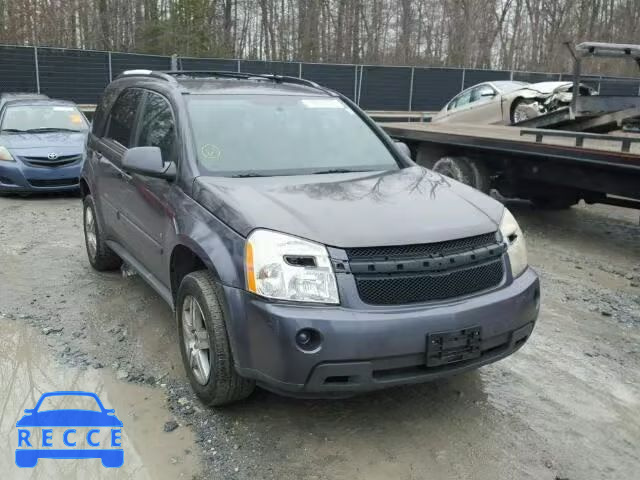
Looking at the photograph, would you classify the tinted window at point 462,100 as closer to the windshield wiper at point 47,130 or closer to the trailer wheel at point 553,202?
the trailer wheel at point 553,202

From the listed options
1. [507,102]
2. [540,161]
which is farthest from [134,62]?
[540,161]

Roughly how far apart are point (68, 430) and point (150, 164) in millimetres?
1586

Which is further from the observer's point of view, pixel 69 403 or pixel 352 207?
pixel 69 403

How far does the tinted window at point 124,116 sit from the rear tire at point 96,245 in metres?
0.80

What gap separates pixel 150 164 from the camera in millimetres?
3775

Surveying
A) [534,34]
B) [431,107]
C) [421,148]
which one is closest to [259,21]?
[431,107]

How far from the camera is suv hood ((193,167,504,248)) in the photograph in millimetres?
3039

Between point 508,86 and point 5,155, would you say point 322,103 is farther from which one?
point 508,86

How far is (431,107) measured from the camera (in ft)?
78.4

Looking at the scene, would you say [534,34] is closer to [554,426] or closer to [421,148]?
[421,148]

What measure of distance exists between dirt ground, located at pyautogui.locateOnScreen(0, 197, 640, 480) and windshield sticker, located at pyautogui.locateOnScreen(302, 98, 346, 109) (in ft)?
6.41

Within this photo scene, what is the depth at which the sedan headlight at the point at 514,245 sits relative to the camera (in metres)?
3.45

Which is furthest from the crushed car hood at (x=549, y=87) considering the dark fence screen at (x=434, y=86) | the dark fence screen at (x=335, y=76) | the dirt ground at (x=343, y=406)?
the dark fence screen at (x=434, y=86)

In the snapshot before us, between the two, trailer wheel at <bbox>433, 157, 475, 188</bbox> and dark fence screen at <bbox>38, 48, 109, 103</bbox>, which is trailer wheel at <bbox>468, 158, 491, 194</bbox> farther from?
dark fence screen at <bbox>38, 48, 109, 103</bbox>
